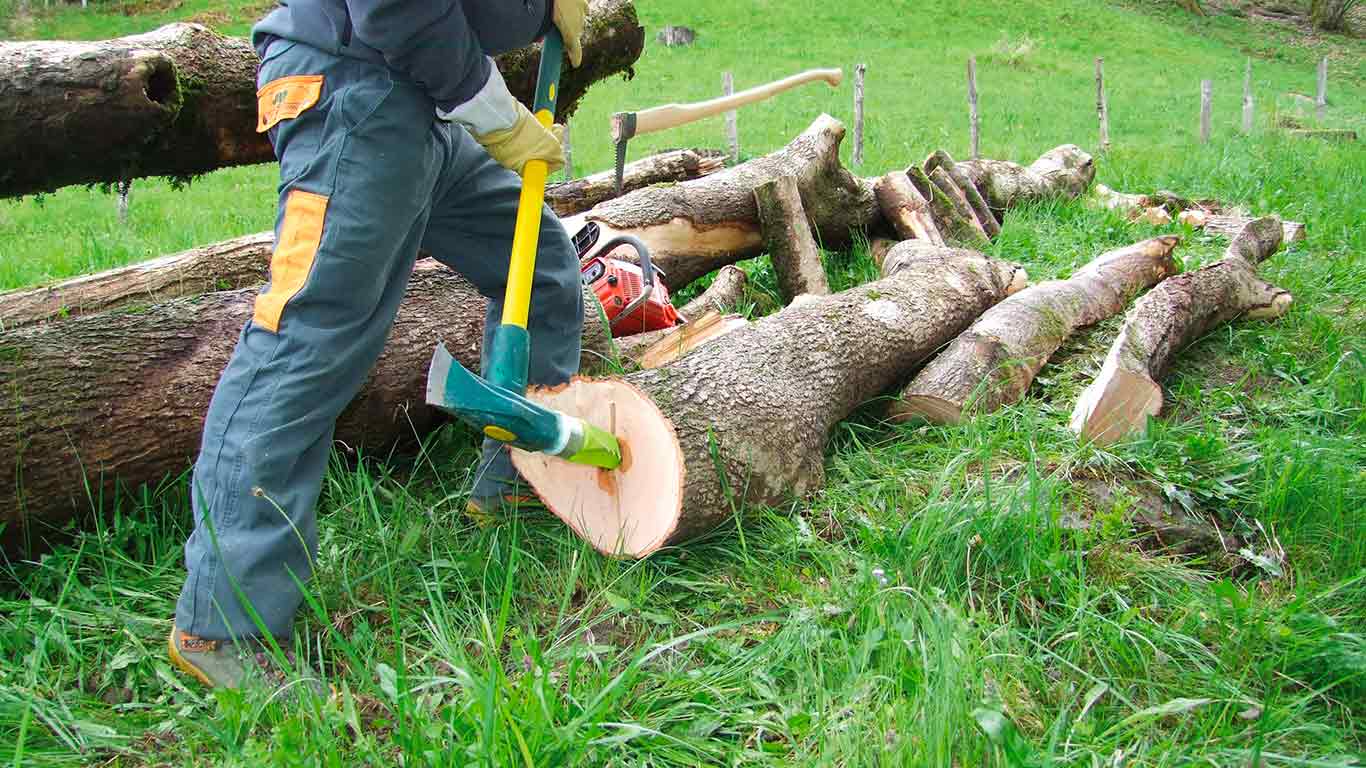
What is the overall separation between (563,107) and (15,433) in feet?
10.2

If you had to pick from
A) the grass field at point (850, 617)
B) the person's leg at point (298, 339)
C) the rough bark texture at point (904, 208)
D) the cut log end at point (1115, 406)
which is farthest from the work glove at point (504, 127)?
the rough bark texture at point (904, 208)


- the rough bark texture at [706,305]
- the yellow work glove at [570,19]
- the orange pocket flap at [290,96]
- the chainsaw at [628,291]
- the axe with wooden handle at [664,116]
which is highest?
the yellow work glove at [570,19]

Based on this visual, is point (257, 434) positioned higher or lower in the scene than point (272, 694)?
higher

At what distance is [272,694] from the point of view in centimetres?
185

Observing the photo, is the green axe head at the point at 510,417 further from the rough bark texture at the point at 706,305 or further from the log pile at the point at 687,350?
the rough bark texture at the point at 706,305

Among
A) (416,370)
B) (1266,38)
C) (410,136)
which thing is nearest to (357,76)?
(410,136)

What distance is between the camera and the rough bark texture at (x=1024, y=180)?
5.97m

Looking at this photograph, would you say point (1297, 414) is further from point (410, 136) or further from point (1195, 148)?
point (1195, 148)

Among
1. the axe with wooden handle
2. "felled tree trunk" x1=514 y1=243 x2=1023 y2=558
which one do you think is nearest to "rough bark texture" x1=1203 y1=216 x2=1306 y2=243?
"felled tree trunk" x1=514 y1=243 x2=1023 y2=558

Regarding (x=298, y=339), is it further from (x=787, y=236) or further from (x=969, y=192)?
(x=969, y=192)

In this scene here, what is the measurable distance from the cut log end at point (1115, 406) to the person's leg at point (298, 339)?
2.11 m

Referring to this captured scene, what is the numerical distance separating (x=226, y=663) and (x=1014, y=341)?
8.74 ft

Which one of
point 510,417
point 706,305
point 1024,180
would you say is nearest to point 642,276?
point 706,305

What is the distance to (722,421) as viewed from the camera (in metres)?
2.49
